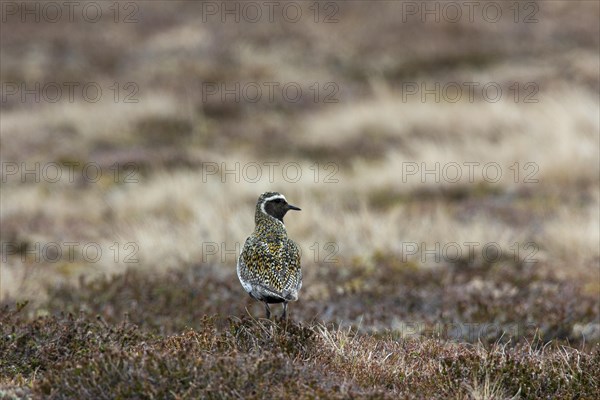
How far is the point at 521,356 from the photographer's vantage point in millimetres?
5820

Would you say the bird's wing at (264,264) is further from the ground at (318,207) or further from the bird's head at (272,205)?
the bird's head at (272,205)

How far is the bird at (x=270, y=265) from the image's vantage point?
5.82 m

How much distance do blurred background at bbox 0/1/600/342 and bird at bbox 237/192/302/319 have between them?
3.35ft

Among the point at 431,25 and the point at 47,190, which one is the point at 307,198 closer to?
the point at 47,190

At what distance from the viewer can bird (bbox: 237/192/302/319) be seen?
19.1 ft

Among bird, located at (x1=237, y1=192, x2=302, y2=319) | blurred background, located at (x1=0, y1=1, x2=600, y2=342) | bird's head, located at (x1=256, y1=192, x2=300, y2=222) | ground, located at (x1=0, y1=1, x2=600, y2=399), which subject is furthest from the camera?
blurred background, located at (x1=0, y1=1, x2=600, y2=342)

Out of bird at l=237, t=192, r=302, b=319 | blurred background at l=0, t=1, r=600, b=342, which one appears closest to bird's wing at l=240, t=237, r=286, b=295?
bird at l=237, t=192, r=302, b=319

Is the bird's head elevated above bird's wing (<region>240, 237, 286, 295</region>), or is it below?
above

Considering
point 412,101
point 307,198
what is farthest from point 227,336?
point 412,101

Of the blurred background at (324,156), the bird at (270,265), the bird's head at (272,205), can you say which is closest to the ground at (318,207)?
the blurred background at (324,156)

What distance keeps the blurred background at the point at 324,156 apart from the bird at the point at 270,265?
1.02 meters

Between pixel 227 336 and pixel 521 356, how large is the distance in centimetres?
197

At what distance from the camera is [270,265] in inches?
234

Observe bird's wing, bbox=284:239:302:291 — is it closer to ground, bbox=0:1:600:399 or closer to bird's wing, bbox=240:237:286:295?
bird's wing, bbox=240:237:286:295
